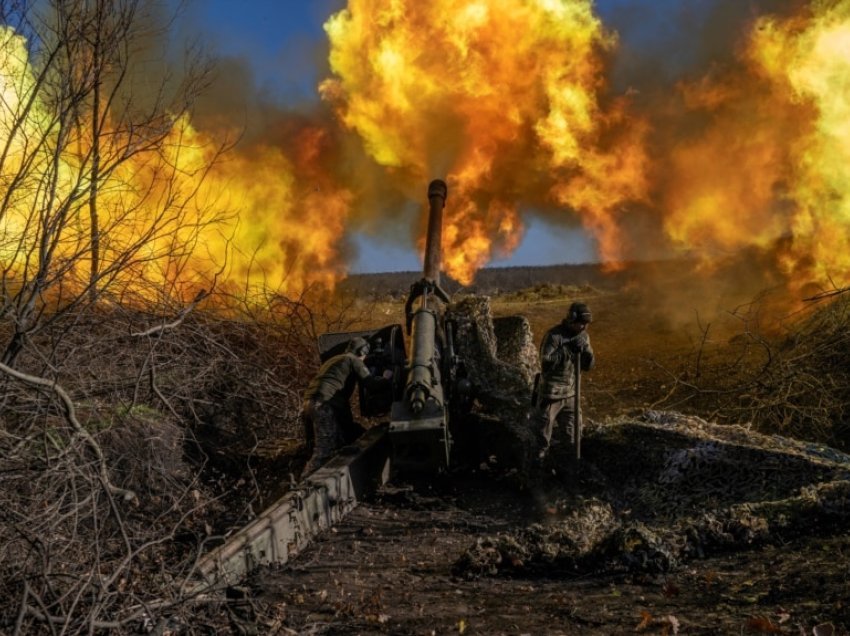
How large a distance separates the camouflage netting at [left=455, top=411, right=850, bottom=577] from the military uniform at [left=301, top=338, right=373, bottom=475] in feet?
8.18

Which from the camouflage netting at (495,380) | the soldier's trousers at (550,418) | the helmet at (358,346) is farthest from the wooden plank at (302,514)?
the soldier's trousers at (550,418)

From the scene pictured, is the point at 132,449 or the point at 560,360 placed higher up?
the point at 560,360

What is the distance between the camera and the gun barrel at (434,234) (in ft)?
39.0

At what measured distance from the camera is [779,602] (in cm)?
510

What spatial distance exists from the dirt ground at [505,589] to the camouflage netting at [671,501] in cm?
13

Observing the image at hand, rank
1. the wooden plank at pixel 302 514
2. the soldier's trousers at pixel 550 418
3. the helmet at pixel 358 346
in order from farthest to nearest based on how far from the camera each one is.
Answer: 1. the helmet at pixel 358 346
2. the soldier's trousers at pixel 550 418
3. the wooden plank at pixel 302 514

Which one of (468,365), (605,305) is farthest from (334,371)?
(605,305)

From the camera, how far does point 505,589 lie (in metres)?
6.03

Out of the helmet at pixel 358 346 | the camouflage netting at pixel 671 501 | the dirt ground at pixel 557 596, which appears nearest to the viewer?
the dirt ground at pixel 557 596

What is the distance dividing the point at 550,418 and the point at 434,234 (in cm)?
436

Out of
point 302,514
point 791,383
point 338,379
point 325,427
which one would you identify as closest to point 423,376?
point 338,379

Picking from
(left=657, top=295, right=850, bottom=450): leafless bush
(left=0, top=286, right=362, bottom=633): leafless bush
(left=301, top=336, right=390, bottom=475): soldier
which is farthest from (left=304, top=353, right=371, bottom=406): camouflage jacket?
(left=657, top=295, right=850, bottom=450): leafless bush

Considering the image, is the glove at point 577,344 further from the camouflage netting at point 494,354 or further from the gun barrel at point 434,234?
the gun barrel at point 434,234

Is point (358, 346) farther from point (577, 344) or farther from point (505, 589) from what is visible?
point (505, 589)
